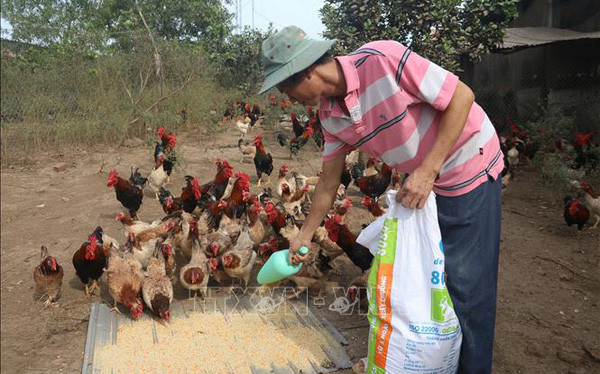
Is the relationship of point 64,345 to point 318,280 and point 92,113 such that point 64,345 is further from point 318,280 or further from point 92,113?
point 92,113

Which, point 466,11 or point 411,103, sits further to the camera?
point 466,11

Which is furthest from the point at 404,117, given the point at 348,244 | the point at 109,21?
the point at 109,21

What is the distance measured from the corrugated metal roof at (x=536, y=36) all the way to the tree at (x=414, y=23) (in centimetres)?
69

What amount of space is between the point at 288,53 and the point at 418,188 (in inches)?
29.3

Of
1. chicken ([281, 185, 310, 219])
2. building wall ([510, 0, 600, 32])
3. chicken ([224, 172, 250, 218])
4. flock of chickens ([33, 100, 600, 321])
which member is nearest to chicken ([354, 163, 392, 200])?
flock of chickens ([33, 100, 600, 321])

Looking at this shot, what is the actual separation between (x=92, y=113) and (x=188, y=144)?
2.24 metres

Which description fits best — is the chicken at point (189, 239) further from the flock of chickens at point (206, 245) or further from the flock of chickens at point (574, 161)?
the flock of chickens at point (574, 161)

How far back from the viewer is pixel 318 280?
3.73 metres

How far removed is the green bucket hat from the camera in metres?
1.64

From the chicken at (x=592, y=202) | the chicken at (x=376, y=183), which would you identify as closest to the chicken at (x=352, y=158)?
the chicken at (x=376, y=183)

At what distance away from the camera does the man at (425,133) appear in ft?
5.40

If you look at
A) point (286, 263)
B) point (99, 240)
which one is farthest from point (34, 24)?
point (286, 263)

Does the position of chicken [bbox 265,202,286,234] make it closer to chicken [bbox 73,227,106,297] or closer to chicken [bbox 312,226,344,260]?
chicken [bbox 312,226,344,260]

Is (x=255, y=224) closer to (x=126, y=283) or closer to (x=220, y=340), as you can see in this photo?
(x=126, y=283)
